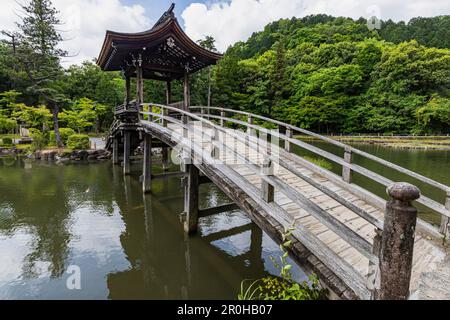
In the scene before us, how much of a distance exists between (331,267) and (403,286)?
862 millimetres

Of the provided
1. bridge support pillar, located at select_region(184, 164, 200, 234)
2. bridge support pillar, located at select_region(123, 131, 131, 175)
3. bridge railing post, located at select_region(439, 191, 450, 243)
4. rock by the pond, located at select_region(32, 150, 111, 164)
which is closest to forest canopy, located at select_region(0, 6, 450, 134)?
rock by the pond, located at select_region(32, 150, 111, 164)

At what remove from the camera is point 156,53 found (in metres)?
10.5

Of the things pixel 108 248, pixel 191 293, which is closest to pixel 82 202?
pixel 108 248

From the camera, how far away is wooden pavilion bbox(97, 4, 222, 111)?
29.7 ft

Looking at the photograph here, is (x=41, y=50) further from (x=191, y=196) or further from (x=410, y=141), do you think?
(x=410, y=141)

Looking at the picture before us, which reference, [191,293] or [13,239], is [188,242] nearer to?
[191,293]

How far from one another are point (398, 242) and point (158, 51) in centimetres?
1093

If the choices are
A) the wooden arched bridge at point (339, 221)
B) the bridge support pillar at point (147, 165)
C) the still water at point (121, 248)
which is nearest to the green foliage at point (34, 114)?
the still water at point (121, 248)

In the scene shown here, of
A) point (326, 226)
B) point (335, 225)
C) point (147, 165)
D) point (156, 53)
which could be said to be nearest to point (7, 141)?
point (147, 165)

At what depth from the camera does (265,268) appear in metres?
5.43

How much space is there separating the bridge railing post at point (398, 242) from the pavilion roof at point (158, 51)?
384 inches

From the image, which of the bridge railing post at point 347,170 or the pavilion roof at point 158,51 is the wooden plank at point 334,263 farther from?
the pavilion roof at point 158,51

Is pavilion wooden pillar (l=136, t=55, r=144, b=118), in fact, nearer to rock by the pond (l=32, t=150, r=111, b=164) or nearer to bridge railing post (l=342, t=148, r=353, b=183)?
bridge railing post (l=342, t=148, r=353, b=183)

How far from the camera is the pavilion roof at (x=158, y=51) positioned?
355 inches
